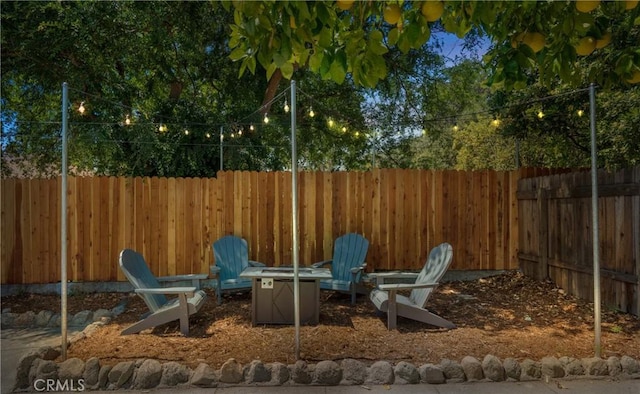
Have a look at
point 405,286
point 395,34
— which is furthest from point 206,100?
point 395,34

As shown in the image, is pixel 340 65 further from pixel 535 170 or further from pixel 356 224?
pixel 535 170

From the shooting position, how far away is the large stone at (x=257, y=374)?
2984mm

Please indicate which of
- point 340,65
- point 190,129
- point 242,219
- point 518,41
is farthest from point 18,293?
point 518,41

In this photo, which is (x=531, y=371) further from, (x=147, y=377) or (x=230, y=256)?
(x=230, y=256)

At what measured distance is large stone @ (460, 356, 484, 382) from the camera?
9.99 feet

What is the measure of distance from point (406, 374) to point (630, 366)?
164 centimetres

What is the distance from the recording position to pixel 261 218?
6207 millimetres

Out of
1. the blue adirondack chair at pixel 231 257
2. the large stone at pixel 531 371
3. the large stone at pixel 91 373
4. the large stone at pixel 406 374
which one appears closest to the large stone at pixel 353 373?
the large stone at pixel 406 374

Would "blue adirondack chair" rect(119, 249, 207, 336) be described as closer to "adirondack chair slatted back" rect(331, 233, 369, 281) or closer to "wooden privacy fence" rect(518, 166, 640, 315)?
"adirondack chair slatted back" rect(331, 233, 369, 281)

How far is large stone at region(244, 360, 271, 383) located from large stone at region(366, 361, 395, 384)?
0.72 m

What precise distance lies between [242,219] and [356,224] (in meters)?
1.68

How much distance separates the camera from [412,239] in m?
6.32

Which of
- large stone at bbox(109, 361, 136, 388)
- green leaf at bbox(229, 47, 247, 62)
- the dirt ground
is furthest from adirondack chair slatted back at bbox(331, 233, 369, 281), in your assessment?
green leaf at bbox(229, 47, 247, 62)

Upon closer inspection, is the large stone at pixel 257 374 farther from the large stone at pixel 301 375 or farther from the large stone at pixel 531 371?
the large stone at pixel 531 371
